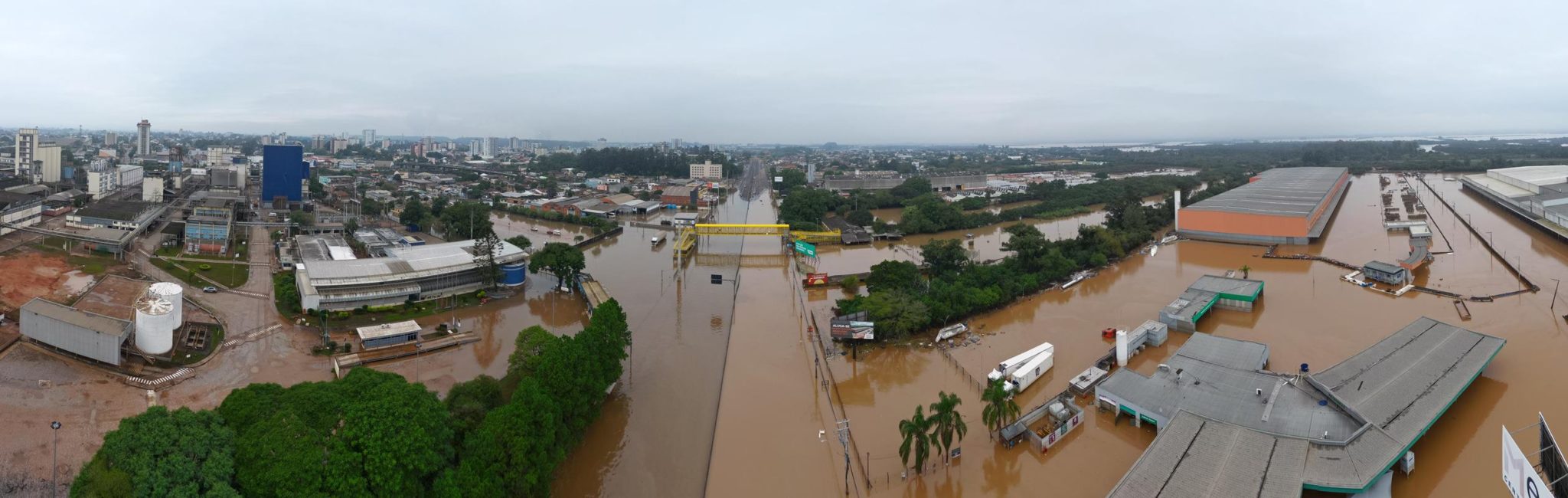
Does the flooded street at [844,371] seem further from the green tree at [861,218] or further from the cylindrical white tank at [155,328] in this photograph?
the green tree at [861,218]

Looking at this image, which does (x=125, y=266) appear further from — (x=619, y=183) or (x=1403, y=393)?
(x=619, y=183)

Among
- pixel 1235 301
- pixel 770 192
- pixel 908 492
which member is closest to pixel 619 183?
pixel 770 192

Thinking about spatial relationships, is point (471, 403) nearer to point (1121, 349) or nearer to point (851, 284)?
point (1121, 349)

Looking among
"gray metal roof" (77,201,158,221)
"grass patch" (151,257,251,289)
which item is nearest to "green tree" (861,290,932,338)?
"grass patch" (151,257,251,289)

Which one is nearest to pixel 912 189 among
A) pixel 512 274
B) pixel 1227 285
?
pixel 1227 285

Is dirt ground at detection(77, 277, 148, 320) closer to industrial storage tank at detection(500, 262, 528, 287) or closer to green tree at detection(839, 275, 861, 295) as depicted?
industrial storage tank at detection(500, 262, 528, 287)
